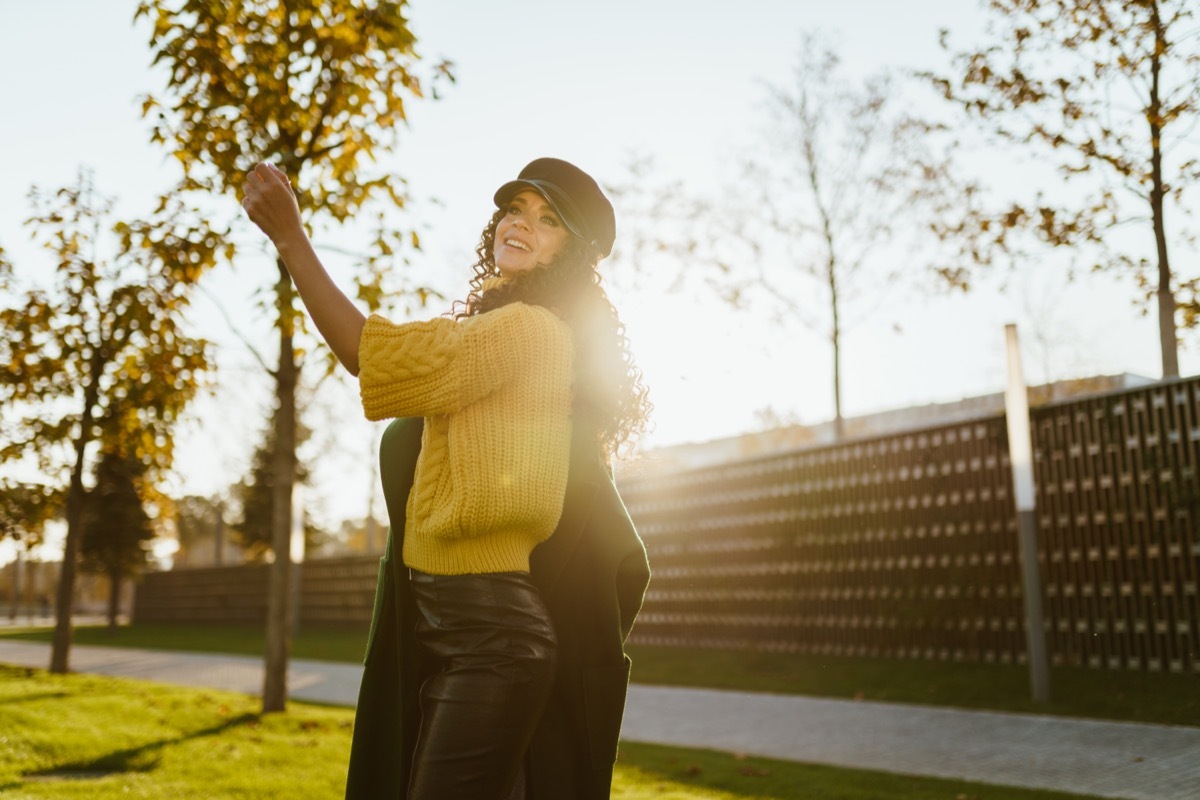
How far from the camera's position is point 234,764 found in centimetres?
637

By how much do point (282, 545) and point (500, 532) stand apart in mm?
7271

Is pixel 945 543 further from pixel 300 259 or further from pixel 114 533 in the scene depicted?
pixel 114 533

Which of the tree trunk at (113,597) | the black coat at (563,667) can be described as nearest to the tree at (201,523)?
the tree trunk at (113,597)

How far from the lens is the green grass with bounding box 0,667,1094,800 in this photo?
570 centimetres

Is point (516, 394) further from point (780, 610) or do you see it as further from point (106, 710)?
point (780, 610)

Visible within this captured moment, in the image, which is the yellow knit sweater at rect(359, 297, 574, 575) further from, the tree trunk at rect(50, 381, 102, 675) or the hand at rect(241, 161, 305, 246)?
the tree trunk at rect(50, 381, 102, 675)

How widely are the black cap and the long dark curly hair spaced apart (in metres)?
0.04

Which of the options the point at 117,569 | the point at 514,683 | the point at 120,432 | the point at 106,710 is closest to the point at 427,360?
the point at 514,683

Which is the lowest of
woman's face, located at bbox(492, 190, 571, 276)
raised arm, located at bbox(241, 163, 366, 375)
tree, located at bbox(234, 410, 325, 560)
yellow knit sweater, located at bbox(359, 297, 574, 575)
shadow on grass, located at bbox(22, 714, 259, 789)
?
shadow on grass, located at bbox(22, 714, 259, 789)

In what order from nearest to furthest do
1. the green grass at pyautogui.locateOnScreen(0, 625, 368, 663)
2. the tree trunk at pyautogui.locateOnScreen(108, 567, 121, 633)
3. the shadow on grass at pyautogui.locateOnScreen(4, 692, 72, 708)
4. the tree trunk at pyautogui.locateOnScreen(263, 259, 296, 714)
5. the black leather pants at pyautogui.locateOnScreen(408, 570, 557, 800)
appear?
the black leather pants at pyautogui.locateOnScreen(408, 570, 557, 800) → the shadow on grass at pyautogui.locateOnScreen(4, 692, 72, 708) → the tree trunk at pyautogui.locateOnScreen(263, 259, 296, 714) → the green grass at pyautogui.locateOnScreen(0, 625, 368, 663) → the tree trunk at pyautogui.locateOnScreen(108, 567, 121, 633)

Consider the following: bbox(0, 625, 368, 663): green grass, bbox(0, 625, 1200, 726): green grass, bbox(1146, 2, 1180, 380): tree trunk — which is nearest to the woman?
bbox(0, 625, 1200, 726): green grass

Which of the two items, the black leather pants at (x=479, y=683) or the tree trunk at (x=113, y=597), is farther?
the tree trunk at (x=113, y=597)

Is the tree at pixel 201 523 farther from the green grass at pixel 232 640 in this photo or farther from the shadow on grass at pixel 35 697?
the shadow on grass at pixel 35 697

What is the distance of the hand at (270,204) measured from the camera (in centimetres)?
194
